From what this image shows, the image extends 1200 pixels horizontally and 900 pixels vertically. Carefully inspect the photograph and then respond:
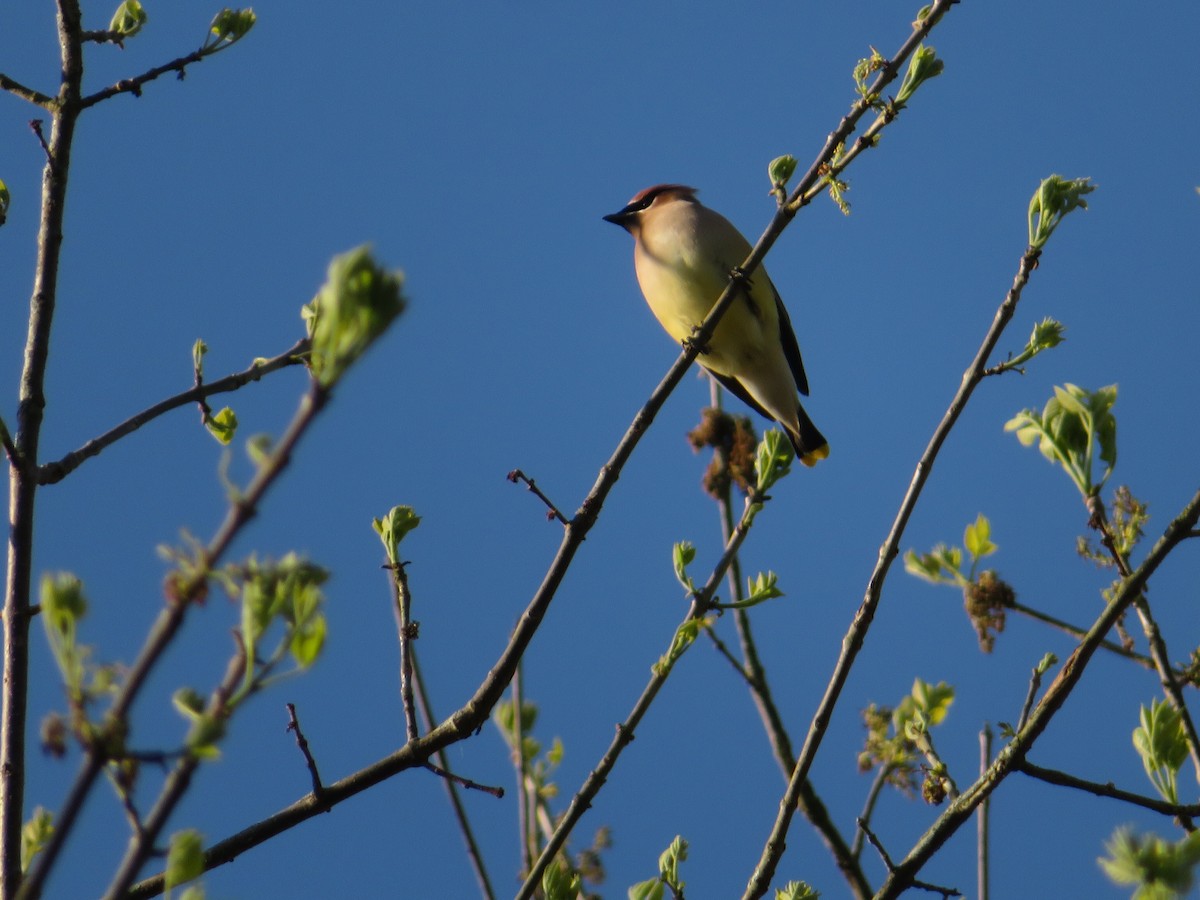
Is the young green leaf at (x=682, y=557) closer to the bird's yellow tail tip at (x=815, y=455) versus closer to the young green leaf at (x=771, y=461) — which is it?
the young green leaf at (x=771, y=461)

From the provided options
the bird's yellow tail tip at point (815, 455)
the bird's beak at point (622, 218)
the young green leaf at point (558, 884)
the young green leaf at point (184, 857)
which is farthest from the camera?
the bird's beak at point (622, 218)

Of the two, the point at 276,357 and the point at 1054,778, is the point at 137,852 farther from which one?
the point at 1054,778

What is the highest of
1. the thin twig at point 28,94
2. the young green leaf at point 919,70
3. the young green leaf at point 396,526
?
the thin twig at point 28,94

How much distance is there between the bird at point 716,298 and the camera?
21.2ft

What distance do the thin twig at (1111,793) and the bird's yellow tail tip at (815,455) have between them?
13.7ft

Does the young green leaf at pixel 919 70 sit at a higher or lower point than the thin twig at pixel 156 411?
higher

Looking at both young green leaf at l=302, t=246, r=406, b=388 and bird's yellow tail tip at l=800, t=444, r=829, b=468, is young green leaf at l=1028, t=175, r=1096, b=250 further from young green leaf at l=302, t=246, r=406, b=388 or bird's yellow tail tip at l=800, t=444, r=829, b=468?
bird's yellow tail tip at l=800, t=444, r=829, b=468

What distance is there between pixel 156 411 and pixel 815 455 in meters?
5.00

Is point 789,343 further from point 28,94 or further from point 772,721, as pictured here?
point 28,94

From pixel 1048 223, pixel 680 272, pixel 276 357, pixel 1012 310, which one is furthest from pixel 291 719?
pixel 680 272

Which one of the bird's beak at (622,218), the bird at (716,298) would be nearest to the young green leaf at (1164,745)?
the bird at (716,298)

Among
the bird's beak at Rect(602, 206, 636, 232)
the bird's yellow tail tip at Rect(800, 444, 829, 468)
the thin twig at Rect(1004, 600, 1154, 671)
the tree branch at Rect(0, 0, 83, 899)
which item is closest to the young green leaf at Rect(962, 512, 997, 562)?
the thin twig at Rect(1004, 600, 1154, 671)

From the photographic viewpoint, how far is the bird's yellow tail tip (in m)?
6.96

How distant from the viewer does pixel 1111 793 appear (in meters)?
2.59
